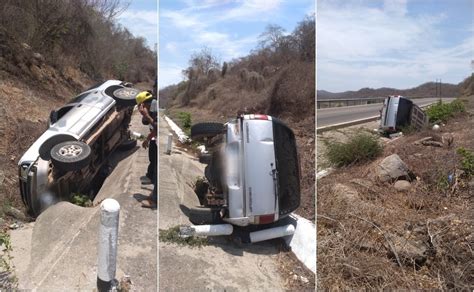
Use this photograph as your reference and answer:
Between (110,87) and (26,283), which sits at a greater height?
(110,87)

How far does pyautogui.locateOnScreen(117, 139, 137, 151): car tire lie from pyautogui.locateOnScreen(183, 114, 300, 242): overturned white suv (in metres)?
0.53

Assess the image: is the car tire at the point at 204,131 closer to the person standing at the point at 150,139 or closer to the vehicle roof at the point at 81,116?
the person standing at the point at 150,139

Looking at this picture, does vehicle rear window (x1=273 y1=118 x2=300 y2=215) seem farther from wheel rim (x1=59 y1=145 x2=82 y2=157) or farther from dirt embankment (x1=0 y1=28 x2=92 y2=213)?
dirt embankment (x1=0 y1=28 x2=92 y2=213)

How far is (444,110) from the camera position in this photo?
5195 millimetres

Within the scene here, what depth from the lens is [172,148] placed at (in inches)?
107

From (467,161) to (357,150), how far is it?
1147 millimetres

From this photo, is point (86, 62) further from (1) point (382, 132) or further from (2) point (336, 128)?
(1) point (382, 132)

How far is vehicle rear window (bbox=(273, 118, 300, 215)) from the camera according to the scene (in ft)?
9.01

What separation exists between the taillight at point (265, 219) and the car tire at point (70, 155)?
1145 mm

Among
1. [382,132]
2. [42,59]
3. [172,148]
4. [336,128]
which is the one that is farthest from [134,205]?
[382,132]

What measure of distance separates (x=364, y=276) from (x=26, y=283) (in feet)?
7.31

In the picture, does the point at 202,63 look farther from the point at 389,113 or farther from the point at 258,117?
the point at 389,113

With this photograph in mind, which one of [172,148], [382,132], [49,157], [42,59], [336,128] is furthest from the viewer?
[382,132]

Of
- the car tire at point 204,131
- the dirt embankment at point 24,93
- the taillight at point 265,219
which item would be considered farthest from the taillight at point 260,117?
the dirt embankment at point 24,93
